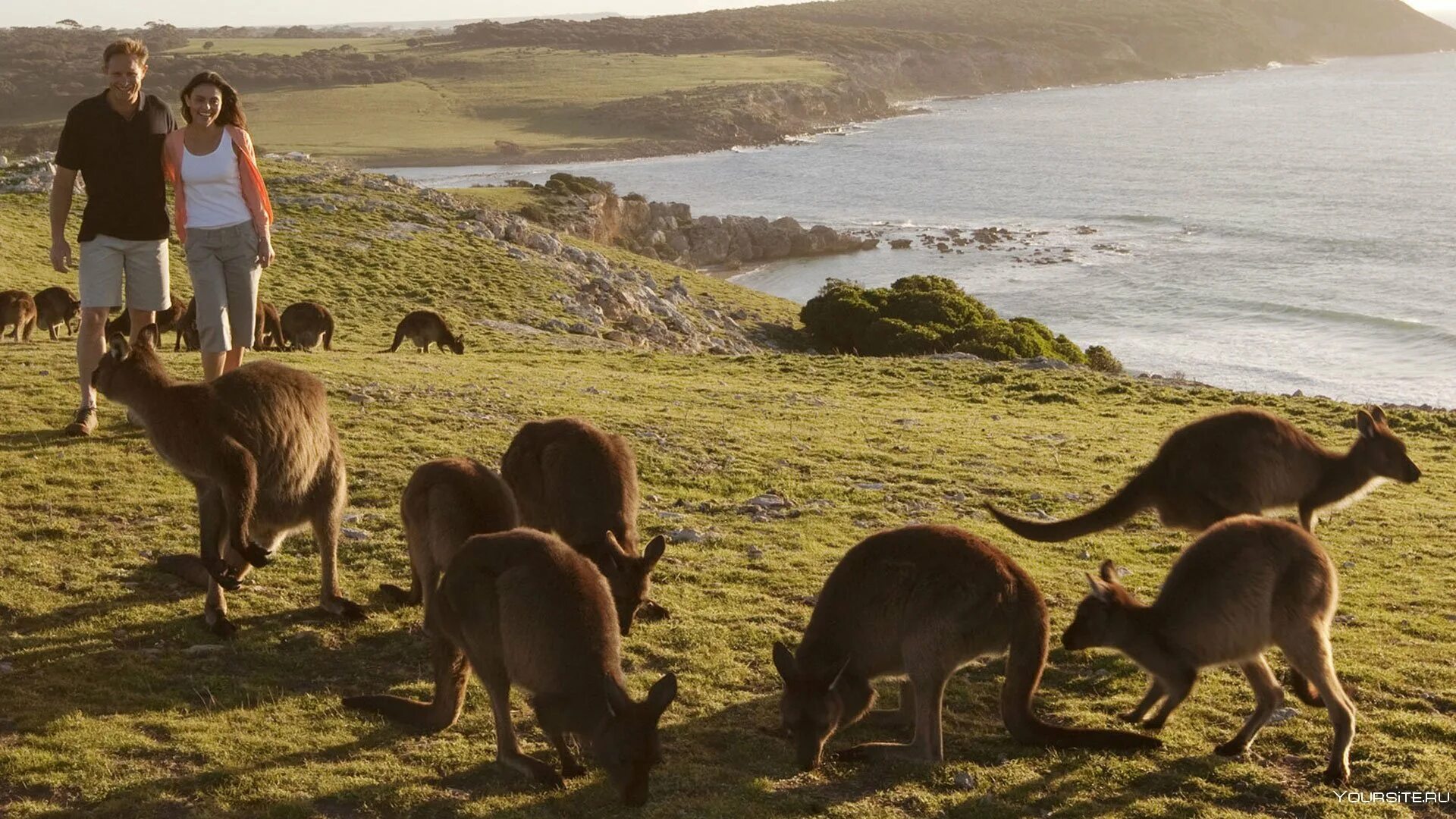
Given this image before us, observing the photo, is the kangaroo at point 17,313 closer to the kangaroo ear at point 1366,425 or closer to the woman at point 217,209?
the woman at point 217,209

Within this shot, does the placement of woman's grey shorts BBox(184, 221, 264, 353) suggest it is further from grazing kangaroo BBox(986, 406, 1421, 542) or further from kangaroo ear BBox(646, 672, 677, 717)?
grazing kangaroo BBox(986, 406, 1421, 542)

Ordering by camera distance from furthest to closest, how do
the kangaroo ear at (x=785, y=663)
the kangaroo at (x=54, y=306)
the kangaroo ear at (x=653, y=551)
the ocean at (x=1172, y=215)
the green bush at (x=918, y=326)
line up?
the ocean at (x=1172, y=215) < the green bush at (x=918, y=326) < the kangaroo at (x=54, y=306) < the kangaroo ear at (x=653, y=551) < the kangaroo ear at (x=785, y=663)

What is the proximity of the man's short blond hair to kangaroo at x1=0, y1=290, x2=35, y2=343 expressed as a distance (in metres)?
11.6

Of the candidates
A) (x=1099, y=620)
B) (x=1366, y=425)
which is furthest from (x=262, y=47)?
(x=1099, y=620)

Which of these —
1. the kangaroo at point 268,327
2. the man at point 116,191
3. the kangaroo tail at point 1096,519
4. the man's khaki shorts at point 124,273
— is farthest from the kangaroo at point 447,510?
the kangaroo at point 268,327

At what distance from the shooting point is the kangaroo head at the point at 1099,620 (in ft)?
23.1

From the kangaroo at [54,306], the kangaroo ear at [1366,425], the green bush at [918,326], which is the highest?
the kangaroo ear at [1366,425]

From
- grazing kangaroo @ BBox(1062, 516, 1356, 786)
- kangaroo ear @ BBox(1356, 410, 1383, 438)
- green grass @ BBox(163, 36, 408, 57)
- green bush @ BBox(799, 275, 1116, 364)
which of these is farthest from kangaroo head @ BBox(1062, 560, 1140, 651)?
green grass @ BBox(163, 36, 408, 57)

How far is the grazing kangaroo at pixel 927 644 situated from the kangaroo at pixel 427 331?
18.3 metres

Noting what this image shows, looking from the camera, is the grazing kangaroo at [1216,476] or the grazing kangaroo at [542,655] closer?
the grazing kangaroo at [542,655]

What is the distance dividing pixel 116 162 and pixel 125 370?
3.60 meters

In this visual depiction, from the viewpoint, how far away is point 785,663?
6.46 m

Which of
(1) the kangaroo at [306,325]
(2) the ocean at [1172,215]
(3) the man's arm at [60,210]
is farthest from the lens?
(2) the ocean at [1172,215]

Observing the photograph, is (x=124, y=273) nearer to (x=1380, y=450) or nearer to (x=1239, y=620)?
(x=1239, y=620)
